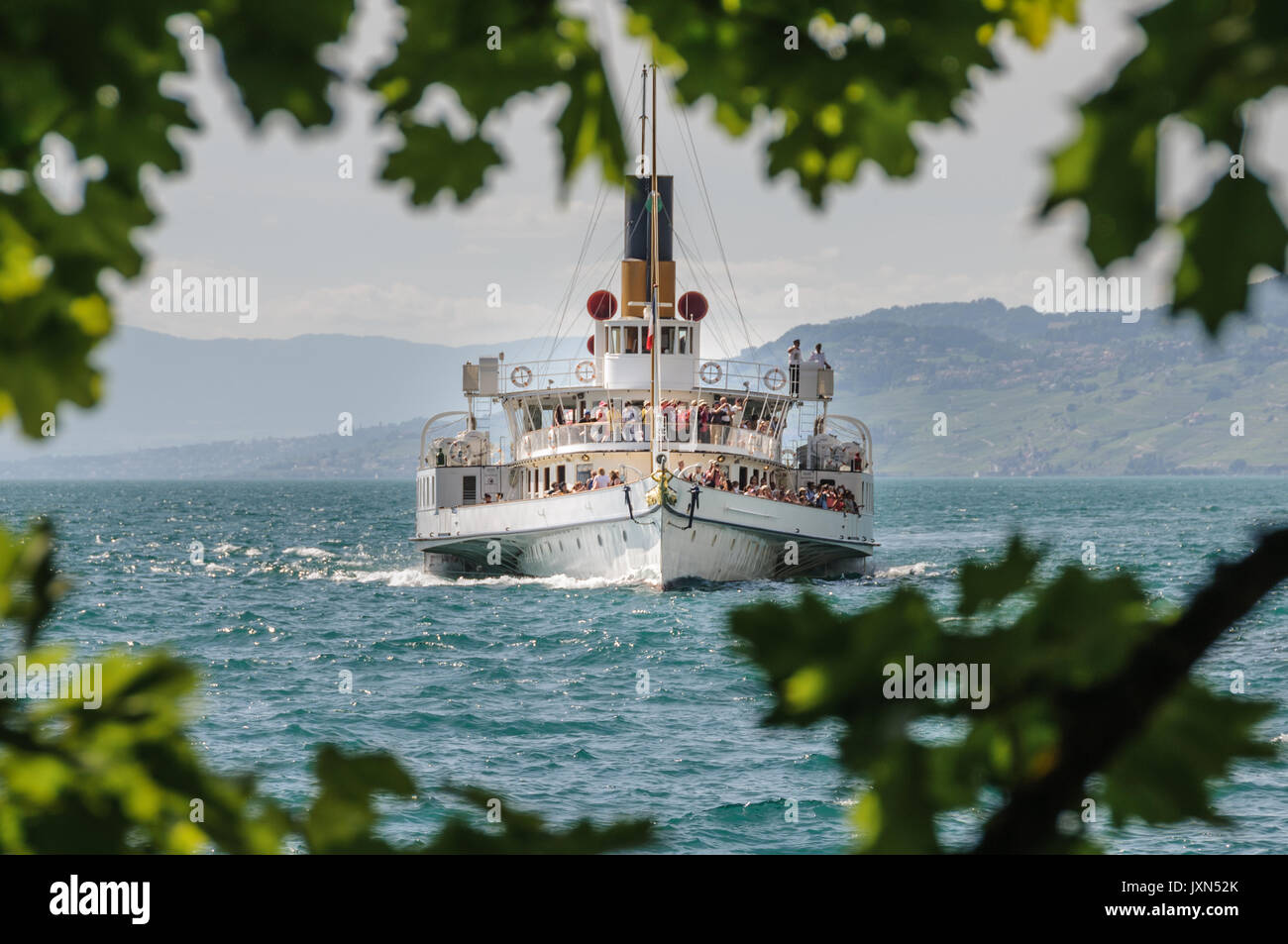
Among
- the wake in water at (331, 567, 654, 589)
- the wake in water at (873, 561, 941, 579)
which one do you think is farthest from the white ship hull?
the wake in water at (873, 561, 941, 579)

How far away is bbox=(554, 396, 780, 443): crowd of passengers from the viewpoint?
36.3m

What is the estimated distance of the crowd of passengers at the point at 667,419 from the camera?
36.3 meters

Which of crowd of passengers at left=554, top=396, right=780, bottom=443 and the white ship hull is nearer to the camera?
the white ship hull

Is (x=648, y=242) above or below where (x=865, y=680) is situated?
above

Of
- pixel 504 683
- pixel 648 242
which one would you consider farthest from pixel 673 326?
pixel 504 683

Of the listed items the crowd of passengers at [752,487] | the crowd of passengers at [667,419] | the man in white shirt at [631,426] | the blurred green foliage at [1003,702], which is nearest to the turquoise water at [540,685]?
the blurred green foliage at [1003,702]

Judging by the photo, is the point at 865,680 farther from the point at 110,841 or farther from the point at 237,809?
the point at 110,841

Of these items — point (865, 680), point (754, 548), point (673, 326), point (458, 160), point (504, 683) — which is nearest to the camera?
point (865, 680)

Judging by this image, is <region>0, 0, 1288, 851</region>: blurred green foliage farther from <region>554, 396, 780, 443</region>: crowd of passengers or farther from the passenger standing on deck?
the passenger standing on deck

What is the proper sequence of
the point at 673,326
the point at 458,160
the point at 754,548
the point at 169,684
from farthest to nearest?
the point at 673,326, the point at 754,548, the point at 458,160, the point at 169,684

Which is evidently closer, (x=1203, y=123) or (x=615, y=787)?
(x=1203, y=123)
